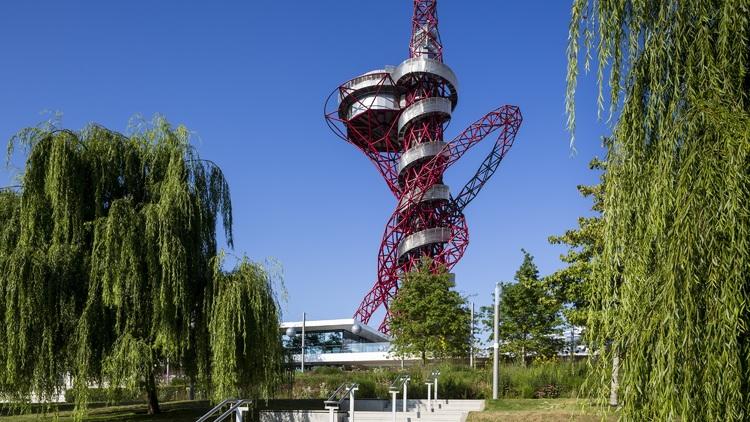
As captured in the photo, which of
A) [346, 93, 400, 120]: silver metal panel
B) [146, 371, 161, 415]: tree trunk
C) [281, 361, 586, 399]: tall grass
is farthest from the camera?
[346, 93, 400, 120]: silver metal panel

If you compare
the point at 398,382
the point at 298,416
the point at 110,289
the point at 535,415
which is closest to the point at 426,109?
the point at 398,382

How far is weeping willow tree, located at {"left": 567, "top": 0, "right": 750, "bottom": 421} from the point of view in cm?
566

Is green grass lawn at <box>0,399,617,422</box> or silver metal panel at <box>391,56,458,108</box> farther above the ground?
silver metal panel at <box>391,56,458,108</box>

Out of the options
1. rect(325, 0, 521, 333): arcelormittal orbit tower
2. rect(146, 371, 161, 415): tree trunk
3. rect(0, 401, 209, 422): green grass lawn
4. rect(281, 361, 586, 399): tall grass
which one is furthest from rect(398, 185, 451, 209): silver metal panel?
rect(146, 371, 161, 415): tree trunk

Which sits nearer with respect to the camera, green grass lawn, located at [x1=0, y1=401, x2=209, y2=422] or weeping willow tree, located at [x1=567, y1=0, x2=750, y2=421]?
weeping willow tree, located at [x1=567, y1=0, x2=750, y2=421]

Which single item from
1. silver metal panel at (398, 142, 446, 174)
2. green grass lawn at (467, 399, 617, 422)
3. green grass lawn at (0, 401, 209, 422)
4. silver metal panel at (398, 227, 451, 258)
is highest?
silver metal panel at (398, 142, 446, 174)

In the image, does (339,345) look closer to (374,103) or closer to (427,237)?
(427,237)

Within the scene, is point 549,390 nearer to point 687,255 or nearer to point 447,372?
point 447,372

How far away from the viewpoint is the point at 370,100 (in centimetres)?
5228

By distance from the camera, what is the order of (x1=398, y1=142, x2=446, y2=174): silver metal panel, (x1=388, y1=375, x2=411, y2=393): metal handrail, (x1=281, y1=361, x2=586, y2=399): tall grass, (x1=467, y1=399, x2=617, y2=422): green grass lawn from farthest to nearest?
(x1=398, y1=142, x2=446, y2=174): silver metal panel
(x1=281, y1=361, x2=586, y2=399): tall grass
(x1=388, y1=375, x2=411, y2=393): metal handrail
(x1=467, y1=399, x2=617, y2=422): green grass lawn

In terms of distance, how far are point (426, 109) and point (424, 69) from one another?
3403mm

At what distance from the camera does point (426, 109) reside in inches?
1886

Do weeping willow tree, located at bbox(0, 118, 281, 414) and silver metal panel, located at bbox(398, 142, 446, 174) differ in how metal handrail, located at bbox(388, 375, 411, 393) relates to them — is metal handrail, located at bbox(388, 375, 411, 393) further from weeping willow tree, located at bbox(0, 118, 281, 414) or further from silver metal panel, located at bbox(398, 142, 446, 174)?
silver metal panel, located at bbox(398, 142, 446, 174)

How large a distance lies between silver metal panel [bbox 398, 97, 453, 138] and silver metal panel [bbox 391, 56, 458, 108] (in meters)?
2.36
